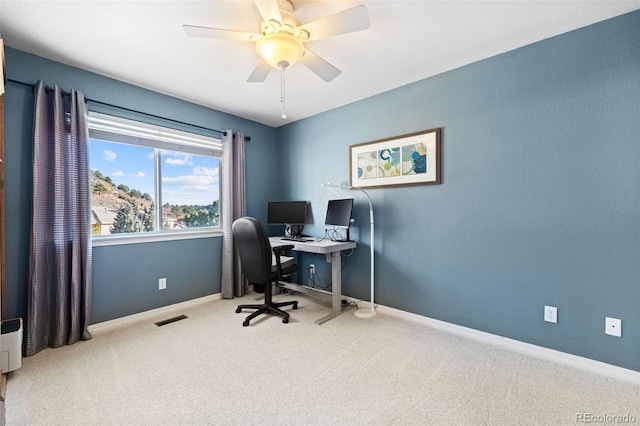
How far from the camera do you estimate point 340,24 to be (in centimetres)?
158

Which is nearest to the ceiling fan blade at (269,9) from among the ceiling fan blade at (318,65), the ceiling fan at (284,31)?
the ceiling fan at (284,31)

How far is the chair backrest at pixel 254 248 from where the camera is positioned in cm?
260

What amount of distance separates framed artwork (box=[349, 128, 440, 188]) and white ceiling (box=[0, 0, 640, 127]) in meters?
0.59

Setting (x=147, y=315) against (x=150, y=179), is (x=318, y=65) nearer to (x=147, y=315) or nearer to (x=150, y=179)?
(x=150, y=179)

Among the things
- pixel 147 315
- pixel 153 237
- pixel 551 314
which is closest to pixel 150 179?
Answer: pixel 153 237

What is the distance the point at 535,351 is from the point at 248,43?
10.4 ft

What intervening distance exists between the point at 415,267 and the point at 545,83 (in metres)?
1.81

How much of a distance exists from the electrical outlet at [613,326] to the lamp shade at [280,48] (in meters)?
2.70

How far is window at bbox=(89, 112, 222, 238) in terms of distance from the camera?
2.68 meters

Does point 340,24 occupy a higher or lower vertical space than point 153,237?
higher

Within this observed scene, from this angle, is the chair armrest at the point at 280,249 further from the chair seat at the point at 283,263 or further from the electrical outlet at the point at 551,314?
the electrical outlet at the point at 551,314

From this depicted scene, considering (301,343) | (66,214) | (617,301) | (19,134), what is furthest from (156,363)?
(617,301)

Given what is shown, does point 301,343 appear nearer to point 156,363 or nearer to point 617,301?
point 156,363

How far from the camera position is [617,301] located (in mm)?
1836
